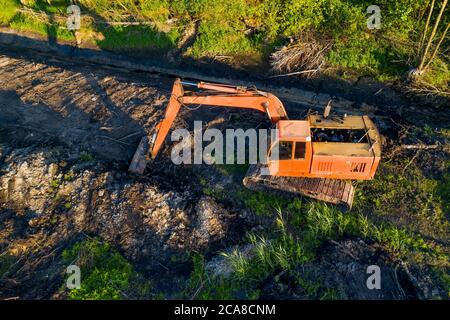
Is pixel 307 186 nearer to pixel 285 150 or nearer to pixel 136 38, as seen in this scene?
pixel 285 150

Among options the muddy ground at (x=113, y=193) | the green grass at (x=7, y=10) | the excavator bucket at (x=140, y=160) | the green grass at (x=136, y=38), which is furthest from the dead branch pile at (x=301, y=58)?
the green grass at (x=7, y=10)

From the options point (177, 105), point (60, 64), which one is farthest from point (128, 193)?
point (60, 64)

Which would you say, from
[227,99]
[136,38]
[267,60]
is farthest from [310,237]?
[136,38]

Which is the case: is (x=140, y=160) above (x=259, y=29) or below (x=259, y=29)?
below

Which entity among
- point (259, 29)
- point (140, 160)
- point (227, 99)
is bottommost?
point (140, 160)

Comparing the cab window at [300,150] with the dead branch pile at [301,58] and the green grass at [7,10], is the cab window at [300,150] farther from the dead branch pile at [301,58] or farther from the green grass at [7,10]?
the green grass at [7,10]

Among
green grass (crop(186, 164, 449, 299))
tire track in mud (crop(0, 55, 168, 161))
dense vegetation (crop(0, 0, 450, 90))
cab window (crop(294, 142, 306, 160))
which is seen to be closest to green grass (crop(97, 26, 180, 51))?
dense vegetation (crop(0, 0, 450, 90))

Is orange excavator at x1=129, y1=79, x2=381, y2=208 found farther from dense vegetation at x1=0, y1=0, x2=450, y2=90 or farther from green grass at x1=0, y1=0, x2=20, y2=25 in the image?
green grass at x1=0, y1=0, x2=20, y2=25
